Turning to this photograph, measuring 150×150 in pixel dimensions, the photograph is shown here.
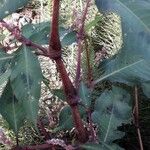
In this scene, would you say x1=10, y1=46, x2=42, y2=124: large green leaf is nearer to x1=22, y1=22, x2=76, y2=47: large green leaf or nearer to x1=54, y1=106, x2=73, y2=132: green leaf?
x1=22, y1=22, x2=76, y2=47: large green leaf

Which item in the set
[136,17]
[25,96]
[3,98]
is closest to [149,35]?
[136,17]

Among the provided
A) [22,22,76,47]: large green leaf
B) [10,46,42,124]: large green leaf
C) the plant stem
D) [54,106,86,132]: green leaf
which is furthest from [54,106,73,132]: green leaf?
[10,46,42,124]: large green leaf

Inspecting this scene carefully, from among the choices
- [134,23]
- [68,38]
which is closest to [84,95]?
[68,38]

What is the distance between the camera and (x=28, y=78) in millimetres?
896

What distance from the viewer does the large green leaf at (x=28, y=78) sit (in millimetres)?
891

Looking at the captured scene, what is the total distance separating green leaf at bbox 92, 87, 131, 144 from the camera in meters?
1.29

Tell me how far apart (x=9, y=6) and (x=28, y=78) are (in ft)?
0.52

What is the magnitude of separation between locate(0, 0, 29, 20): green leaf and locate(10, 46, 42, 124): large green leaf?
0.08m

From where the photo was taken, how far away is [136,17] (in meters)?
0.68

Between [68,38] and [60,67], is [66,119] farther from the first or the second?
[60,67]

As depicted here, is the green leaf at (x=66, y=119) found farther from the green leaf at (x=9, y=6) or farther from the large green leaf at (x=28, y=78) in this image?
the green leaf at (x=9, y=6)

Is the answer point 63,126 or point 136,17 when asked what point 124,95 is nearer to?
point 63,126

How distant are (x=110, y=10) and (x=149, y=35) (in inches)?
3.6

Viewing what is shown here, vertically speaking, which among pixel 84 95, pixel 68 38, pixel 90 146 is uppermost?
pixel 68 38
